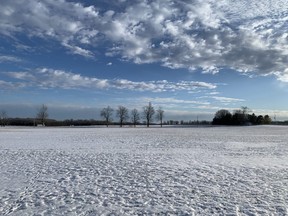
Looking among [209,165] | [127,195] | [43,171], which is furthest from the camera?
[209,165]

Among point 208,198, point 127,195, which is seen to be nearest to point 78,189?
point 127,195

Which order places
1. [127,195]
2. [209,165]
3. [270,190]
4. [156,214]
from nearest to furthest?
[156,214] < [127,195] < [270,190] < [209,165]

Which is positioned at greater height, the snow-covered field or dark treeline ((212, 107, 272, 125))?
dark treeline ((212, 107, 272, 125))

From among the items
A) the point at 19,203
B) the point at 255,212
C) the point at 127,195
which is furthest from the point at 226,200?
the point at 19,203

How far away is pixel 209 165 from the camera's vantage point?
1633 centimetres

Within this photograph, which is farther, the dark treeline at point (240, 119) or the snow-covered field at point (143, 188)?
the dark treeline at point (240, 119)

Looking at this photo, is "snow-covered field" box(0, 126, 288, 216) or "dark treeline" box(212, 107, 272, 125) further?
"dark treeline" box(212, 107, 272, 125)

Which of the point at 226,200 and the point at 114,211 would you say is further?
the point at 226,200

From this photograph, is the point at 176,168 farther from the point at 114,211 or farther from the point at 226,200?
the point at 114,211

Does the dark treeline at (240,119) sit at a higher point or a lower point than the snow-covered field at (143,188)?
higher

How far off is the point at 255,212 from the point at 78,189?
602 centimetres

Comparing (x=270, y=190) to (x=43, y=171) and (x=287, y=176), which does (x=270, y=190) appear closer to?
(x=287, y=176)

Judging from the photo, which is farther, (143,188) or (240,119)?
(240,119)

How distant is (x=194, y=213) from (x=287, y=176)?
703 centimetres
